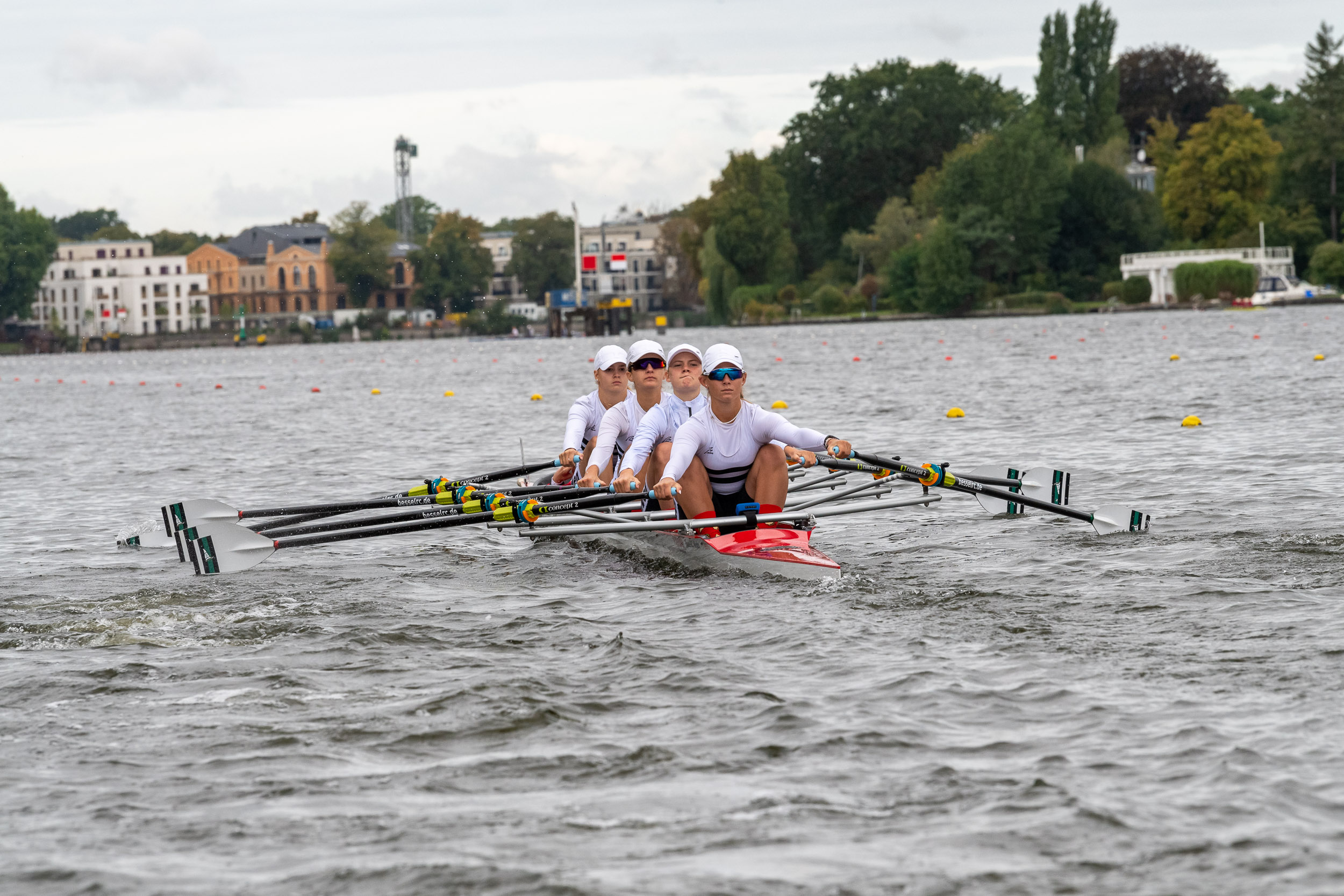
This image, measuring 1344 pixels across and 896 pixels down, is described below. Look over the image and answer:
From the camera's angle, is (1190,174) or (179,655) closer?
(179,655)

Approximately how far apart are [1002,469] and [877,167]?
94416 millimetres

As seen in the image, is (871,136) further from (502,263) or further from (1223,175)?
(502,263)

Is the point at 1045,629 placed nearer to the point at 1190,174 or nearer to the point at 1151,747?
the point at 1151,747

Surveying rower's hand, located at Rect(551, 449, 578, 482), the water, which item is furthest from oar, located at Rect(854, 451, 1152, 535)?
rower's hand, located at Rect(551, 449, 578, 482)

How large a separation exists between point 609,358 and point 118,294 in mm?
149017

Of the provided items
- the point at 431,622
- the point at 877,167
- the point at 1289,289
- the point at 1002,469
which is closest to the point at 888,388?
the point at 1002,469

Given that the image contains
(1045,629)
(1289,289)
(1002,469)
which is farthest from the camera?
(1289,289)

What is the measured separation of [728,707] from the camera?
684 cm

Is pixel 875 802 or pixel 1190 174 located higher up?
pixel 1190 174

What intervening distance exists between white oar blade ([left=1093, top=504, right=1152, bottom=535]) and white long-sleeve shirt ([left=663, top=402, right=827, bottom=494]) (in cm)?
250

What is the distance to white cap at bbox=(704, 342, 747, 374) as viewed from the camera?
984cm

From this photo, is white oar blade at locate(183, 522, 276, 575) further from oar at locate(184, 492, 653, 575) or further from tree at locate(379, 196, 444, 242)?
tree at locate(379, 196, 444, 242)

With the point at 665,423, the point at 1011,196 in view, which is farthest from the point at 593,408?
the point at 1011,196

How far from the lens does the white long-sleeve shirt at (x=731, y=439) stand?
395 inches
